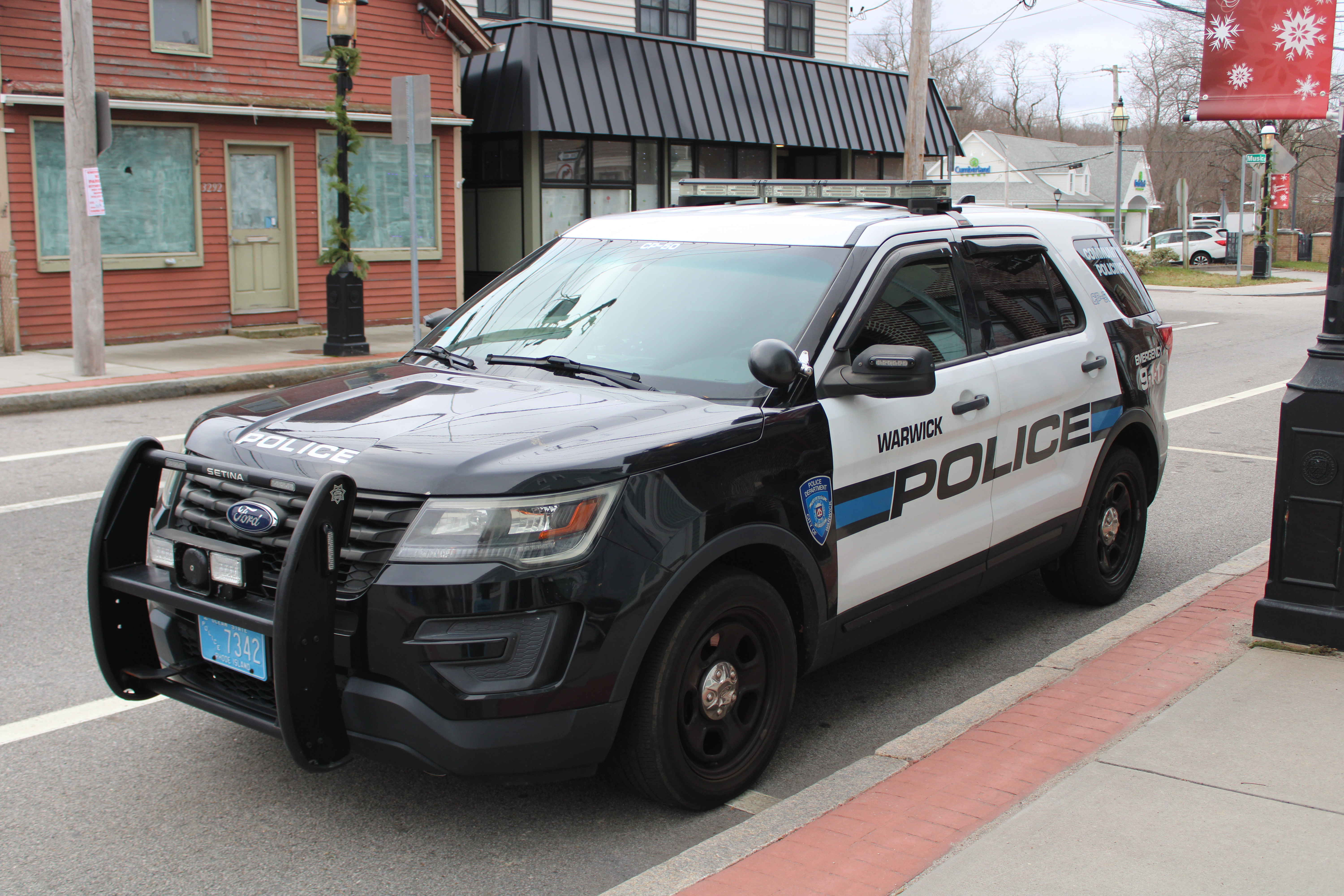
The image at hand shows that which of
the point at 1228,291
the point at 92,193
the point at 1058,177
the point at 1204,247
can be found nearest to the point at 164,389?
the point at 92,193

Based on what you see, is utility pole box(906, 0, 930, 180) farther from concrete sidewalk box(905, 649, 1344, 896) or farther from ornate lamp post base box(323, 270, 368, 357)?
concrete sidewalk box(905, 649, 1344, 896)

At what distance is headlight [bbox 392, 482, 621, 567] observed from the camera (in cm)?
334

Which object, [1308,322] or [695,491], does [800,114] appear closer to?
[1308,322]

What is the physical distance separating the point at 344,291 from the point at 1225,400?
408 inches

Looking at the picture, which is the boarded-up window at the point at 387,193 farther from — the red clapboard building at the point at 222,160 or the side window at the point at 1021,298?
the side window at the point at 1021,298

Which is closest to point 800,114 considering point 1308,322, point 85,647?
point 1308,322

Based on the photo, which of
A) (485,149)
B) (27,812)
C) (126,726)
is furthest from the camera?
(485,149)

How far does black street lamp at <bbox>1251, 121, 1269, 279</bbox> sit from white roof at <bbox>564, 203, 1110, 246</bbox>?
29170mm

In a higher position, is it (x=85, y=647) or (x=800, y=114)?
(x=800, y=114)

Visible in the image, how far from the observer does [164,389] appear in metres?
13.2

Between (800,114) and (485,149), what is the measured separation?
5972 mm

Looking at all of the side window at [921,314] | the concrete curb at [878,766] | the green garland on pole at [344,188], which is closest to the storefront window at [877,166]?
the green garland on pole at [344,188]

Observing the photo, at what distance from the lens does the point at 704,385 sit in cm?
421

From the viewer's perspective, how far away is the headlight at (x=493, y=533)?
11.0 feet
